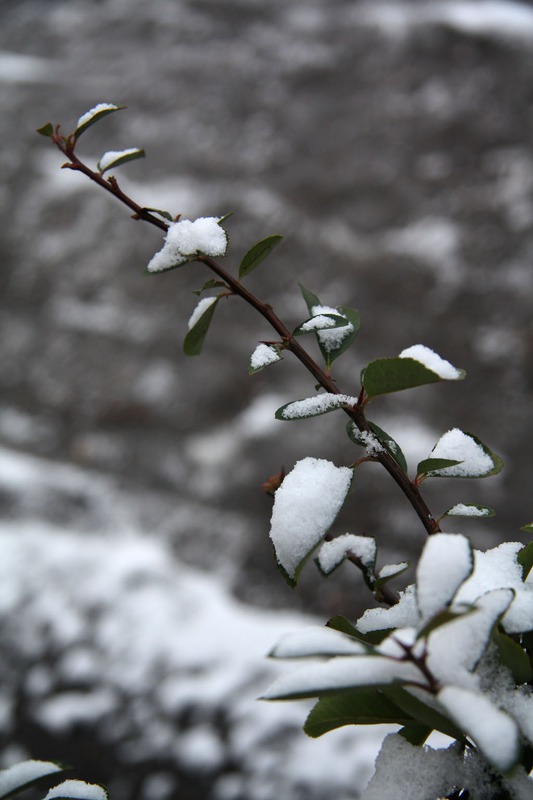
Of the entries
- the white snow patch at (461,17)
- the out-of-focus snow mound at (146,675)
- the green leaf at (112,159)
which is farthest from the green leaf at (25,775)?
the white snow patch at (461,17)

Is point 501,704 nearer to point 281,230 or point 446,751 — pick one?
point 446,751

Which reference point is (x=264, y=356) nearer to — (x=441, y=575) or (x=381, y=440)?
(x=381, y=440)

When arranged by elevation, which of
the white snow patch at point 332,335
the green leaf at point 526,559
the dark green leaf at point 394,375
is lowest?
the green leaf at point 526,559

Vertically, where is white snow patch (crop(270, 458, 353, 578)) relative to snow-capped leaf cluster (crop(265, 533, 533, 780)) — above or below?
above

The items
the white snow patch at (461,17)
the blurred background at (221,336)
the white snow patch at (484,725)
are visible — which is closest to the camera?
the white snow patch at (484,725)

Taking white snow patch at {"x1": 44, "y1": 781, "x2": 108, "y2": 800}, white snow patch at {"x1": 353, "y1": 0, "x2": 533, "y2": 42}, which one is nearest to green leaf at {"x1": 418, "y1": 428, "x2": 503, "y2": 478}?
white snow patch at {"x1": 44, "y1": 781, "x2": 108, "y2": 800}

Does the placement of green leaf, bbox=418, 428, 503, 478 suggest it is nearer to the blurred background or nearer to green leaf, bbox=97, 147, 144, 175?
green leaf, bbox=97, 147, 144, 175

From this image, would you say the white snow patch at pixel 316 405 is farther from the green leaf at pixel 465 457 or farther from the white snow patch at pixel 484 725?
the white snow patch at pixel 484 725

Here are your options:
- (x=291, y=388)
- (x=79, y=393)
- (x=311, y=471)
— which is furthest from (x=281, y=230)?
(x=311, y=471)
